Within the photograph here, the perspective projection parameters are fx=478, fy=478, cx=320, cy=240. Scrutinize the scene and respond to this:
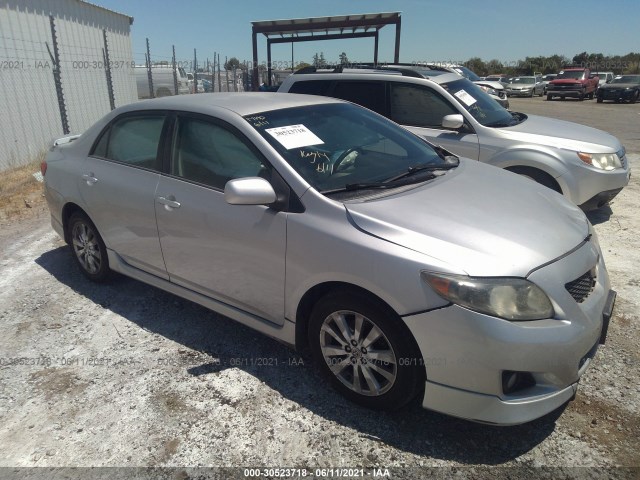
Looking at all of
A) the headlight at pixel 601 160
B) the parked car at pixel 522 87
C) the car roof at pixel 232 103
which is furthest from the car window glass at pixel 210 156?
the parked car at pixel 522 87

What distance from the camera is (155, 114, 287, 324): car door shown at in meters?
2.81

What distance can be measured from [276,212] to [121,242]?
1686 millimetres

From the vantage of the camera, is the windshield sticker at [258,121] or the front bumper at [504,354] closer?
the front bumper at [504,354]

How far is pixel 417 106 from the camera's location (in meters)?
5.82

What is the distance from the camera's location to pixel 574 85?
29.3m

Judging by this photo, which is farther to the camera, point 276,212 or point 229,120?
point 229,120

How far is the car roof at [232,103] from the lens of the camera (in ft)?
10.6

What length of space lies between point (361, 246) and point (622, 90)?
1193 inches

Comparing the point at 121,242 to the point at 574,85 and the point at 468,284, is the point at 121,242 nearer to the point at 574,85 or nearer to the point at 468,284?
the point at 468,284

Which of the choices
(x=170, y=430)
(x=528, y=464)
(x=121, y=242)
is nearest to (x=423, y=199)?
(x=528, y=464)

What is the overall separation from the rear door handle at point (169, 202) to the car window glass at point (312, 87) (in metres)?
3.59

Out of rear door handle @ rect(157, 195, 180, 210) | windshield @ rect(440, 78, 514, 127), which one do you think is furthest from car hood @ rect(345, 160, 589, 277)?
windshield @ rect(440, 78, 514, 127)

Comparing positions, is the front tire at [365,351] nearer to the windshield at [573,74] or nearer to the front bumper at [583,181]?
the front bumper at [583,181]

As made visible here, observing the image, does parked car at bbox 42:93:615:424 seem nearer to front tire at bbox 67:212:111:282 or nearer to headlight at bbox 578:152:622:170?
front tire at bbox 67:212:111:282
